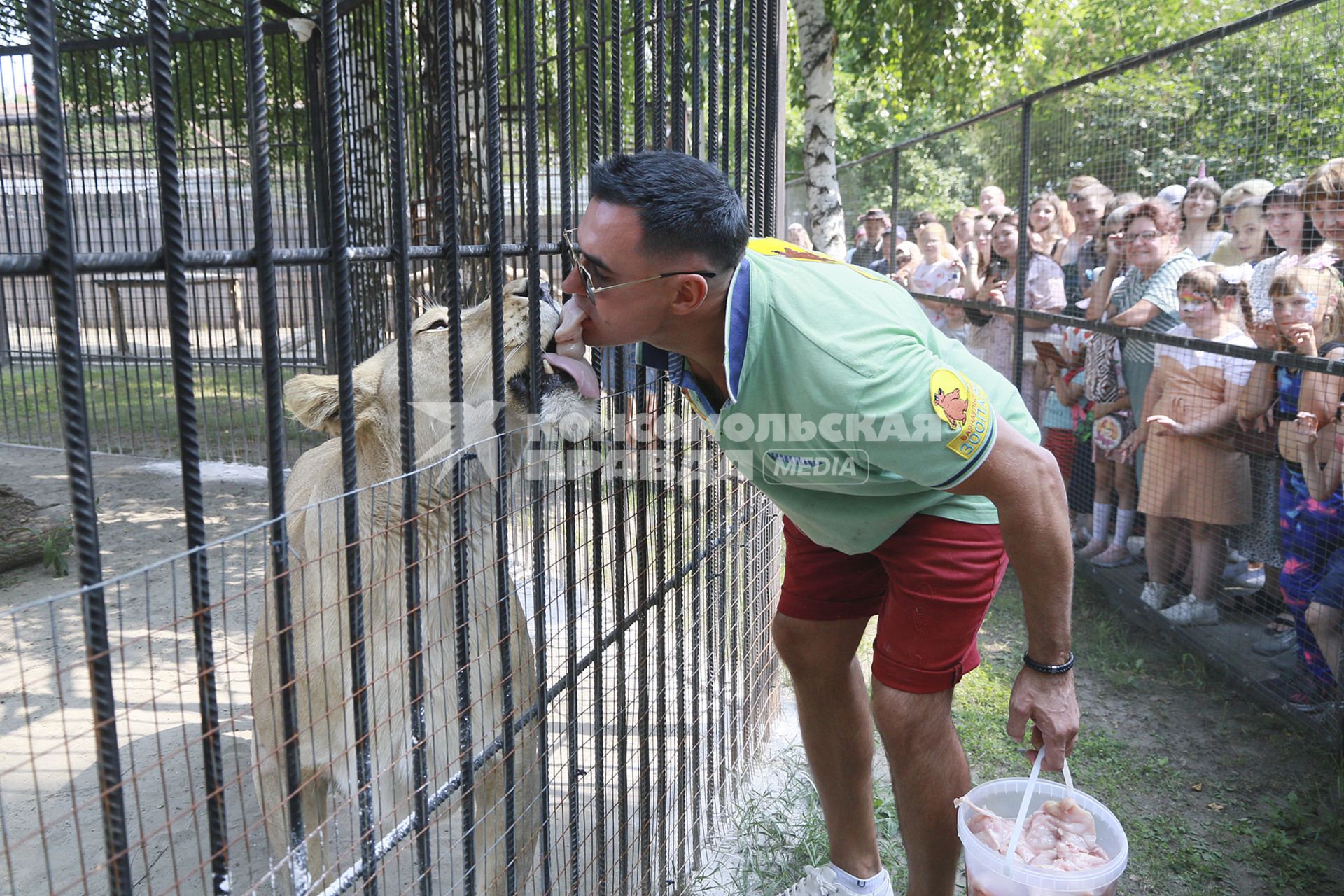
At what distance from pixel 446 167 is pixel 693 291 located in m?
0.65

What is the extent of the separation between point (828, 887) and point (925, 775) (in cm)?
69

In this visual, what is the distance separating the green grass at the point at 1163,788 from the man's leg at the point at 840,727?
0.40 metres

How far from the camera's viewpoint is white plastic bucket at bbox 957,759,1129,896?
2.18m

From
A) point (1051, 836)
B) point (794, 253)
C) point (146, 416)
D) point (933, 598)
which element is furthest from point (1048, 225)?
point (146, 416)

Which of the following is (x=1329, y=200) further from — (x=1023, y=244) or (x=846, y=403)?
(x=846, y=403)

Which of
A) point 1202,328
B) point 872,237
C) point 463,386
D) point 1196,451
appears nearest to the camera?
point 463,386

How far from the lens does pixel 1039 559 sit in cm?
223

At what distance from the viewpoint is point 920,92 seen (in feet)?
35.3

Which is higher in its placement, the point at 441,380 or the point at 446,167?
the point at 446,167

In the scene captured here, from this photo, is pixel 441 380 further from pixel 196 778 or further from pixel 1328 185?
pixel 1328 185

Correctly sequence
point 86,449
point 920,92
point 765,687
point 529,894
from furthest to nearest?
point 920,92, point 765,687, point 529,894, point 86,449

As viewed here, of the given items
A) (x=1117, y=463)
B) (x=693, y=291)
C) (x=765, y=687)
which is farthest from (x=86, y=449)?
(x=1117, y=463)

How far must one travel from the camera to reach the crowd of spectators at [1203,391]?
4.31 metres

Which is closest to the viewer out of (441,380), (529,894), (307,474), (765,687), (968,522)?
(968,522)
